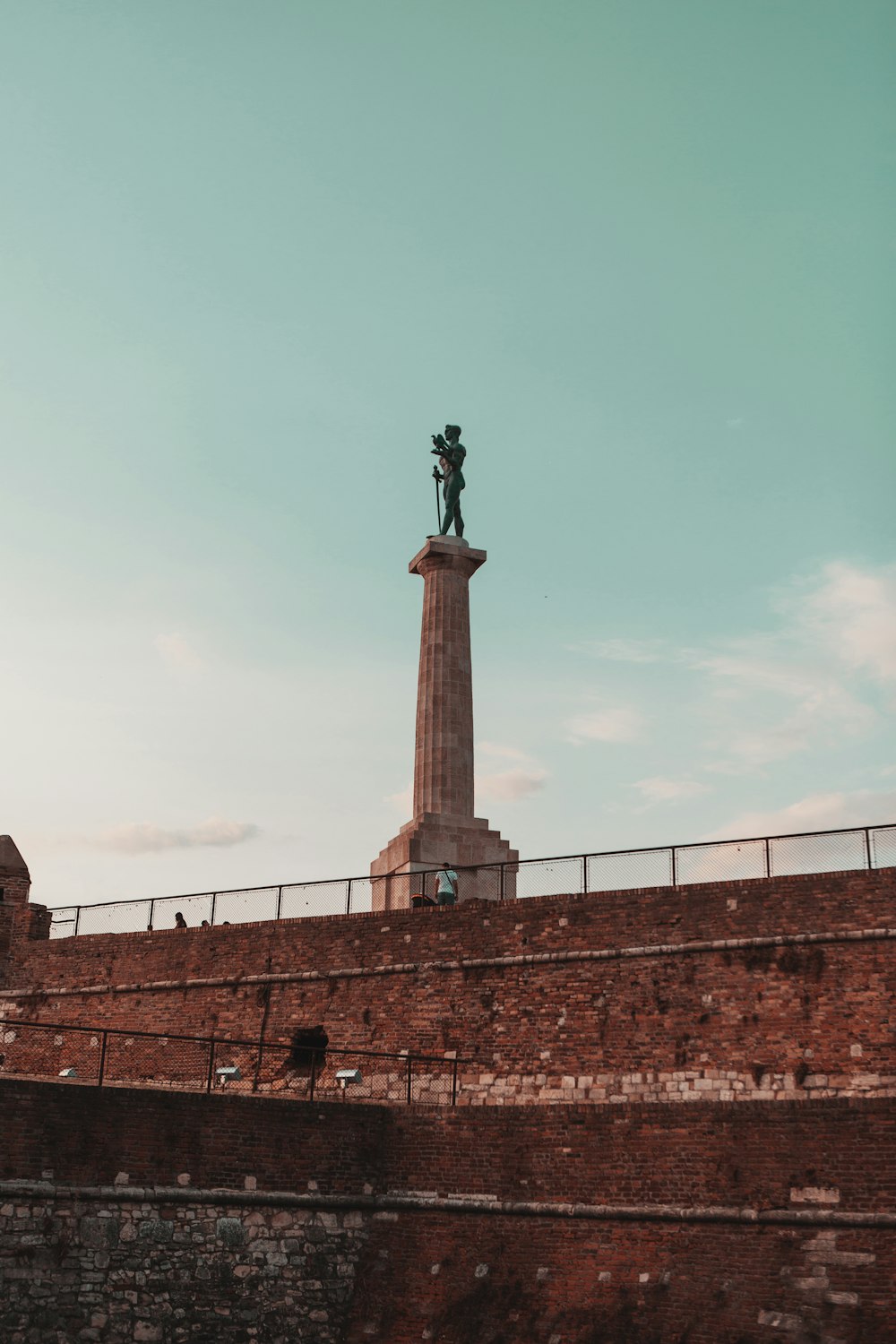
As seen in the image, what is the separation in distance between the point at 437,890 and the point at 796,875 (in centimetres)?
758

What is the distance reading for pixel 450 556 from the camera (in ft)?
112

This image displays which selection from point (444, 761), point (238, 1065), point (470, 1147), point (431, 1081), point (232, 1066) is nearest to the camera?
point (470, 1147)

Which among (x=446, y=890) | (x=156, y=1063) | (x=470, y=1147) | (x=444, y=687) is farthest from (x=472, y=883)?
(x=470, y=1147)

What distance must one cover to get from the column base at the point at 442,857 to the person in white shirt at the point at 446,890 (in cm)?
146

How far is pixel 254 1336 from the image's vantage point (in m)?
19.7

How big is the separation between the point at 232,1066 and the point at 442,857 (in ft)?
23.0

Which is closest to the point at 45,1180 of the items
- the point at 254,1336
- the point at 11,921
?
the point at 254,1336

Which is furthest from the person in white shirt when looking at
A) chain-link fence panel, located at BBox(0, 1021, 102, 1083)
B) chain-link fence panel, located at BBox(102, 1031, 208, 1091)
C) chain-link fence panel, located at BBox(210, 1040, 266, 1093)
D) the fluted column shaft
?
chain-link fence panel, located at BBox(0, 1021, 102, 1083)

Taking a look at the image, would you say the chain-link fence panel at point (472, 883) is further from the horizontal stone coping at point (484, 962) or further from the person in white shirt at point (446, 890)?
the horizontal stone coping at point (484, 962)

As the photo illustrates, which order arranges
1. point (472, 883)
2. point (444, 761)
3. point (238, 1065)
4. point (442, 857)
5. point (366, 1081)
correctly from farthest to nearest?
point (444, 761), point (442, 857), point (472, 883), point (238, 1065), point (366, 1081)

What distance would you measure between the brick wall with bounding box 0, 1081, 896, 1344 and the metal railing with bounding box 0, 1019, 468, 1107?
1465mm

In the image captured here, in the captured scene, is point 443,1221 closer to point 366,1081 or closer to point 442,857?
point 366,1081

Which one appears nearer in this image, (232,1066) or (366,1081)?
(366,1081)

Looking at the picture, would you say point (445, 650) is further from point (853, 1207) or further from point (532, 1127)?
point (853, 1207)
